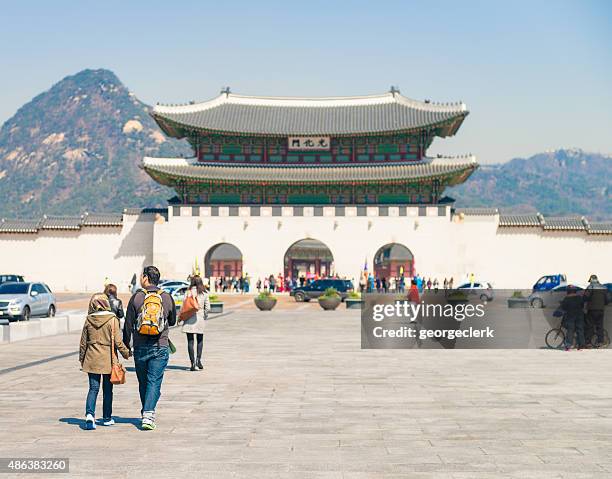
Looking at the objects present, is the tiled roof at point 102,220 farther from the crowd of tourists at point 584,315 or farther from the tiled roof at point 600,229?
the crowd of tourists at point 584,315

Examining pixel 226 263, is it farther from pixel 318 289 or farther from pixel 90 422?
pixel 90 422

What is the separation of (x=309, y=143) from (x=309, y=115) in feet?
10.9

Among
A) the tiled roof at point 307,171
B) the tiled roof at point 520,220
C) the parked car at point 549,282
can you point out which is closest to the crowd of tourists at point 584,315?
the parked car at point 549,282

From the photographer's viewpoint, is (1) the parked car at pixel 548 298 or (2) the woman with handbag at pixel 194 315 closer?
(2) the woman with handbag at pixel 194 315

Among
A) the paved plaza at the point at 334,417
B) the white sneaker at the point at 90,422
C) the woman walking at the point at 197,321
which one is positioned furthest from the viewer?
the woman walking at the point at 197,321

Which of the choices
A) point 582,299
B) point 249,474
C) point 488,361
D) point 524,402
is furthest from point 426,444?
point 582,299

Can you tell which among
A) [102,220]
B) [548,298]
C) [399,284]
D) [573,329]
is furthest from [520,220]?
[573,329]

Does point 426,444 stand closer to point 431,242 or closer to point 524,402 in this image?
point 524,402

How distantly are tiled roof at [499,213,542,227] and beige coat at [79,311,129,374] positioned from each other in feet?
172

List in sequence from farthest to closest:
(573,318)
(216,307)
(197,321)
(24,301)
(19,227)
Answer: (19,227)
(216,307)
(24,301)
(573,318)
(197,321)

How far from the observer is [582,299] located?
2009cm

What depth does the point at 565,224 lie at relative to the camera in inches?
2370

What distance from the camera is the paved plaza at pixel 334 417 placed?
8.31 m

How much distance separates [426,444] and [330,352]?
1081 cm
